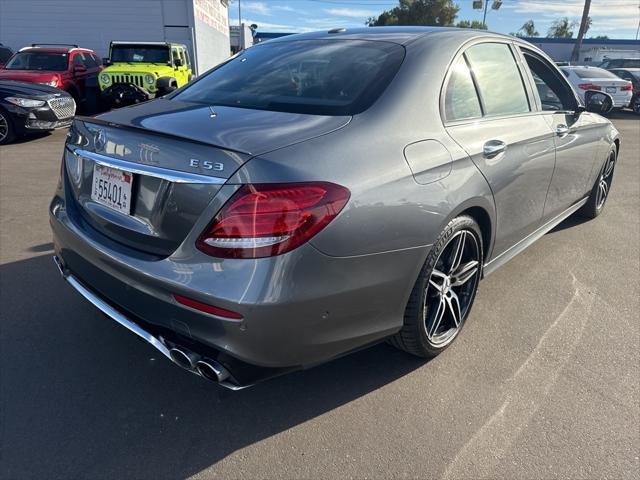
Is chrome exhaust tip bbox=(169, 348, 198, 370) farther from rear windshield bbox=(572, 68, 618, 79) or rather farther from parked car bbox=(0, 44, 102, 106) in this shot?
rear windshield bbox=(572, 68, 618, 79)

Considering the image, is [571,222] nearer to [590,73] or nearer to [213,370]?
[213,370]

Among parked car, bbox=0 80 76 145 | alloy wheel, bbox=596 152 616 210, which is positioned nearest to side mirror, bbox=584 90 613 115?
alloy wheel, bbox=596 152 616 210

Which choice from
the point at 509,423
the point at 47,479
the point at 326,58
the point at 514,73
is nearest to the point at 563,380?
the point at 509,423

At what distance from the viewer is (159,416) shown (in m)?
2.27

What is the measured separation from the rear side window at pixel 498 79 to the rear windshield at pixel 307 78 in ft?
1.92

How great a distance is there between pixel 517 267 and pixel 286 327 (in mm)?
2755

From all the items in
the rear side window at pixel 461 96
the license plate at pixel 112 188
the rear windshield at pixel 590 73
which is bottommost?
the rear windshield at pixel 590 73

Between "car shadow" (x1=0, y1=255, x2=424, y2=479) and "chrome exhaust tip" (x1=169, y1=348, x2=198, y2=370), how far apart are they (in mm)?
433

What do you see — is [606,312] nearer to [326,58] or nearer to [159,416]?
[326,58]

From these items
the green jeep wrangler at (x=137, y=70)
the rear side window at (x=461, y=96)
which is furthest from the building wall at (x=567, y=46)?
the rear side window at (x=461, y=96)

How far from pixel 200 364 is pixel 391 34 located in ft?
7.11

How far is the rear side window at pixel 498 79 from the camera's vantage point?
2.85m

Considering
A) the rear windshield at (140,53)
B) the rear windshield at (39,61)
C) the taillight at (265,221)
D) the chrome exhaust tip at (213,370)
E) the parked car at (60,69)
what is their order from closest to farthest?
the taillight at (265,221), the chrome exhaust tip at (213,370), the parked car at (60,69), the rear windshield at (39,61), the rear windshield at (140,53)

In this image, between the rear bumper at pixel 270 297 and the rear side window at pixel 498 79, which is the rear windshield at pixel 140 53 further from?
the rear bumper at pixel 270 297
